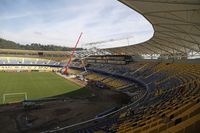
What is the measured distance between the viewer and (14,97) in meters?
24.6

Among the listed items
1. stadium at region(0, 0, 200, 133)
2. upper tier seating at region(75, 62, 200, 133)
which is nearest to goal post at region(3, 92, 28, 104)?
stadium at region(0, 0, 200, 133)

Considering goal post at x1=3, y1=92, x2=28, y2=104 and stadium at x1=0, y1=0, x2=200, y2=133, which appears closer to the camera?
stadium at x1=0, y1=0, x2=200, y2=133

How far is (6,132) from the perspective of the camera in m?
14.4

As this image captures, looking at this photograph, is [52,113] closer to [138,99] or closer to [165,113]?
[138,99]

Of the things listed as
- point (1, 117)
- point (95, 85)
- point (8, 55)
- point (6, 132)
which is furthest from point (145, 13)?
point (8, 55)

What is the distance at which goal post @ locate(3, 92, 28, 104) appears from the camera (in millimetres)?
22903

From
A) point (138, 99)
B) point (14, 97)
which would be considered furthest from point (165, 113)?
point (14, 97)

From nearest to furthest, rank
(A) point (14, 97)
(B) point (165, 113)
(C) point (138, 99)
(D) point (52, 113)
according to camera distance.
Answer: (B) point (165, 113), (D) point (52, 113), (C) point (138, 99), (A) point (14, 97)

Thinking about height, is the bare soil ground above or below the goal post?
below

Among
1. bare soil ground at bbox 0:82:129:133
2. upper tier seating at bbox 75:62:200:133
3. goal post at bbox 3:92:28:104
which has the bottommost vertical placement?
bare soil ground at bbox 0:82:129:133

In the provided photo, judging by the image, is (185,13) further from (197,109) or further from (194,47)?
(194,47)

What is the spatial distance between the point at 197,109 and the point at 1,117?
16191mm

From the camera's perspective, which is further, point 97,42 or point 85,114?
point 97,42

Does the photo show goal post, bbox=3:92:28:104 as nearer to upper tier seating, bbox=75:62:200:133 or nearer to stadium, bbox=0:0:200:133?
stadium, bbox=0:0:200:133
